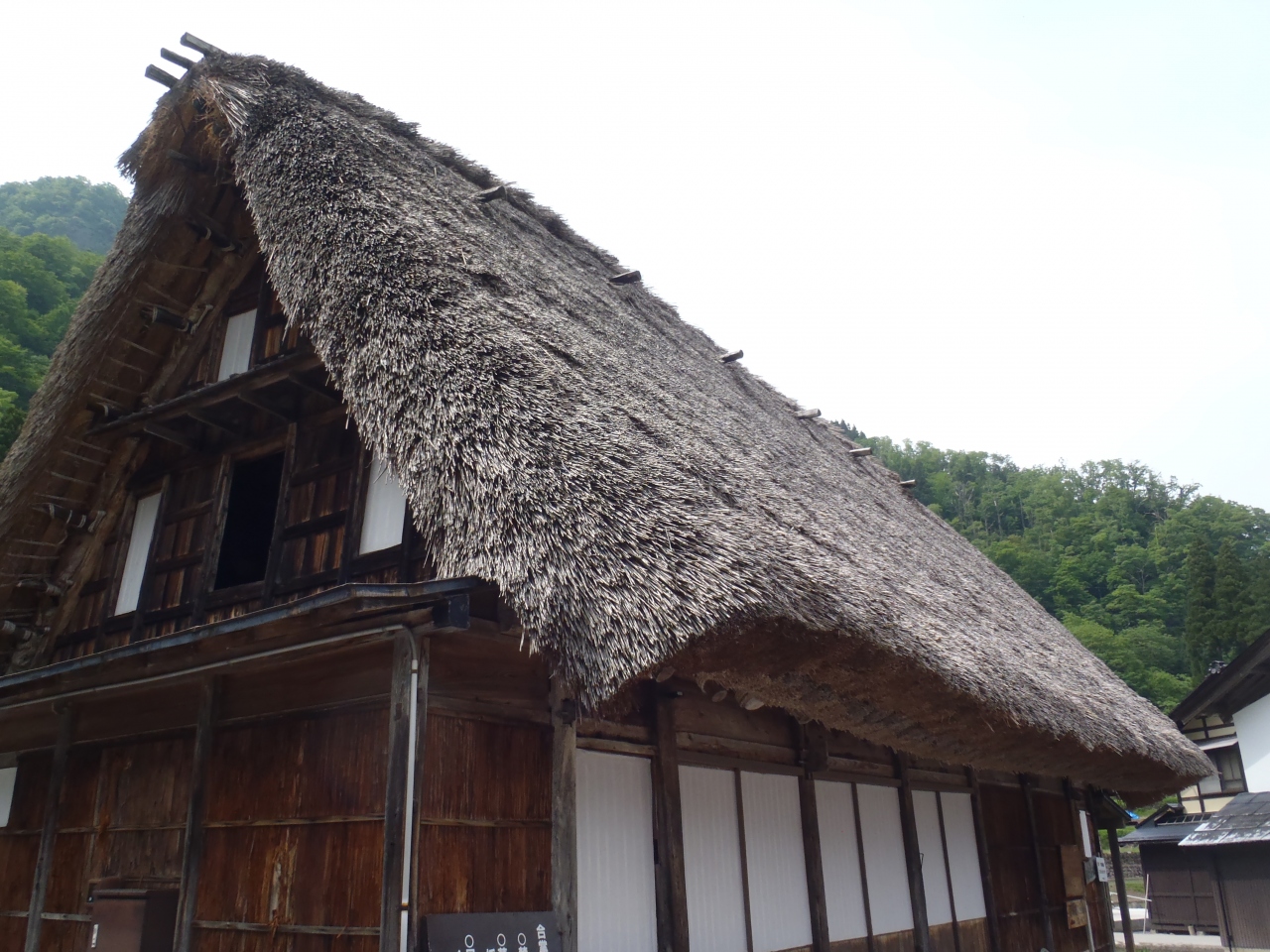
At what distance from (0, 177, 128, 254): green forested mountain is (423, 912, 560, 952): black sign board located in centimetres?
5154

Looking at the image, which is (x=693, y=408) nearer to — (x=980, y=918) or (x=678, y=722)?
(x=678, y=722)

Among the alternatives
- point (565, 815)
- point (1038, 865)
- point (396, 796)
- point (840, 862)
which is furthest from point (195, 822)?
point (1038, 865)

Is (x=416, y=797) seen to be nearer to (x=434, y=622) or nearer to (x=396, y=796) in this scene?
(x=396, y=796)

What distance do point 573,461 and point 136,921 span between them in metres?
3.82

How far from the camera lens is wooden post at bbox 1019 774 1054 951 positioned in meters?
10.2

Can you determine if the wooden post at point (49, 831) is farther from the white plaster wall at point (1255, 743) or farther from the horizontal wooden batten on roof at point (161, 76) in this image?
the white plaster wall at point (1255, 743)

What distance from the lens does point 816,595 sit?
458cm

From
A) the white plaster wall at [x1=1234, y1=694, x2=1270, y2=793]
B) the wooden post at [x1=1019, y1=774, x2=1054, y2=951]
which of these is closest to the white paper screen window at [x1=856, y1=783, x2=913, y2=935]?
the wooden post at [x1=1019, y1=774, x2=1054, y2=951]

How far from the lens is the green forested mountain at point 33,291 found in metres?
21.0

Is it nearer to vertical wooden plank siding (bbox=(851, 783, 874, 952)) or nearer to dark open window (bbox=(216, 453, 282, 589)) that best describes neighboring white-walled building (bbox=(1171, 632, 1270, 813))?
vertical wooden plank siding (bbox=(851, 783, 874, 952))

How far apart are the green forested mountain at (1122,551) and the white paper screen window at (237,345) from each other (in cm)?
2469

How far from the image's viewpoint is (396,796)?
423 centimetres

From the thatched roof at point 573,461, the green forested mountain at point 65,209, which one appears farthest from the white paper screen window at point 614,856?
the green forested mountain at point 65,209

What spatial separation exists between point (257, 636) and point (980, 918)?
778 centimetres
